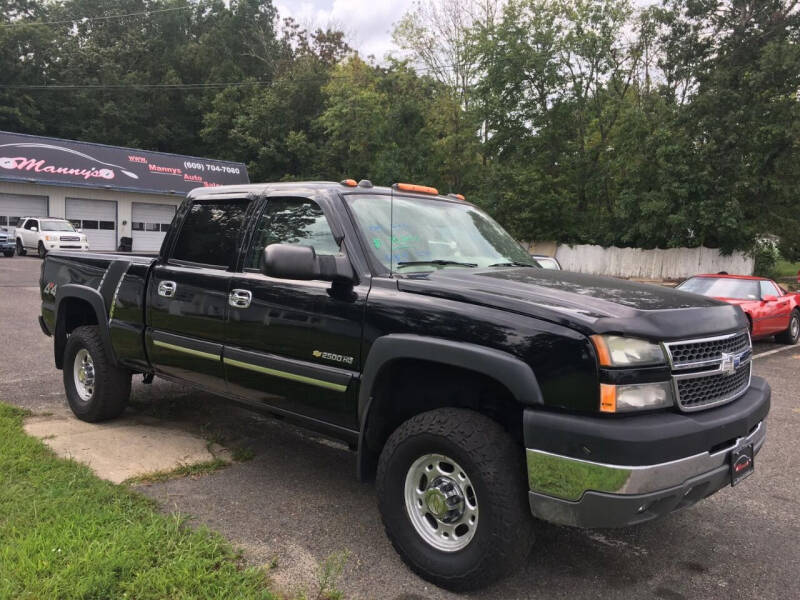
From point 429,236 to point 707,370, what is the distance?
5.70 feet

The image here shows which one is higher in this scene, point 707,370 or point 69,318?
point 707,370

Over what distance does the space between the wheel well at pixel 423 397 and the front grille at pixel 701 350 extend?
73cm

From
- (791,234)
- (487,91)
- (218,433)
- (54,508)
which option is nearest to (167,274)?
(218,433)

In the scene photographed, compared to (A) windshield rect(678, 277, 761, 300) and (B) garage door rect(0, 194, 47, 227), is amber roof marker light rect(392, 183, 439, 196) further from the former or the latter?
(B) garage door rect(0, 194, 47, 227)

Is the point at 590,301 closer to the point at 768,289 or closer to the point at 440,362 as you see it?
the point at 440,362

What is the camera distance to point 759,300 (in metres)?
11.4

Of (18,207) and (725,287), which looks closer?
(725,287)

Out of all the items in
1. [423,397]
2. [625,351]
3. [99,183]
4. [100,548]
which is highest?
[99,183]

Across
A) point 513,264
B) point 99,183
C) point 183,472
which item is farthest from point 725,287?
point 99,183

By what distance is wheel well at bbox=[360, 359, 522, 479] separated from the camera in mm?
3145

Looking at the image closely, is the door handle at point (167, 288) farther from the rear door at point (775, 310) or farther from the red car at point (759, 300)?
the rear door at point (775, 310)

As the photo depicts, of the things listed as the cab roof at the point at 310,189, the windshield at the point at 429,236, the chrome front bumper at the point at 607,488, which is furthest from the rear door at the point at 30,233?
the chrome front bumper at the point at 607,488

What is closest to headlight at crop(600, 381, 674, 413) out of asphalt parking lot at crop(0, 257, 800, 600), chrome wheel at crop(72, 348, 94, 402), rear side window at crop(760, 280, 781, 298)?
asphalt parking lot at crop(0, 257, 800, 600)

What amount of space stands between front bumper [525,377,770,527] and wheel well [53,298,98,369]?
4.58 meters
